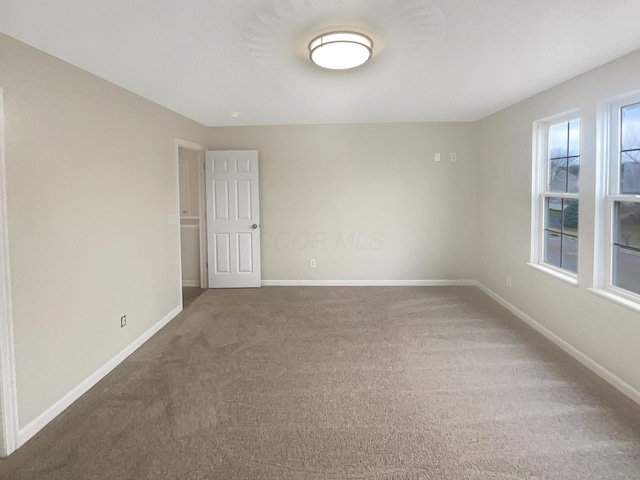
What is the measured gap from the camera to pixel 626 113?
2680 mm

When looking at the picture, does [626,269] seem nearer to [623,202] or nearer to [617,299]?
[617,299]

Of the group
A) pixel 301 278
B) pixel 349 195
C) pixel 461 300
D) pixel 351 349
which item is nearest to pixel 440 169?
pixel 349 195

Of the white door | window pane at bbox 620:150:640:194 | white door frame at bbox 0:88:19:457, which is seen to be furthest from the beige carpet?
the white door

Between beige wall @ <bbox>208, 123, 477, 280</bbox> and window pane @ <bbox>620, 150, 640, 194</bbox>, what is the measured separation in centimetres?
264

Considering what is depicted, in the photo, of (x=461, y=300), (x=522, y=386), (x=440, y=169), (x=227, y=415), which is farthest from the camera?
(x=440, y=169)

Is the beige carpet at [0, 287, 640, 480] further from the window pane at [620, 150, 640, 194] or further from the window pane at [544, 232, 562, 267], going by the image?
the window pane at [620, 150, 640, 194]

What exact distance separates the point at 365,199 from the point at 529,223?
2.21 m

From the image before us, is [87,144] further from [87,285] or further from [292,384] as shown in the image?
[292,384]

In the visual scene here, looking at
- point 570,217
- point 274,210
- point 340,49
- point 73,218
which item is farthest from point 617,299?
point 274,210

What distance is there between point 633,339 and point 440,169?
3362 millimetres

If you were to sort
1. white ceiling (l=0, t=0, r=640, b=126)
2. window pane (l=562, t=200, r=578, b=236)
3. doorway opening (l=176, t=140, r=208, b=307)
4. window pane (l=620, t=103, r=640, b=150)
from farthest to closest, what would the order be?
doorway opening (l=176, t=140, r=208, b=307) → window pane (l=562, t=200, r=578, b=236) → window pane (l=620, t=103, r=640, b=150) → white ceiling (l=0, t=0, r=640, b=126)

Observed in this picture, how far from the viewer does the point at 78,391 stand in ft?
8.50

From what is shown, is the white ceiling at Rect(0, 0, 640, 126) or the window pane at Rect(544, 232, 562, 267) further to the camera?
the window pane at Rect(544, 232, 562, 267)

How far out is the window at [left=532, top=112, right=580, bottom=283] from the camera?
3.31 meters
